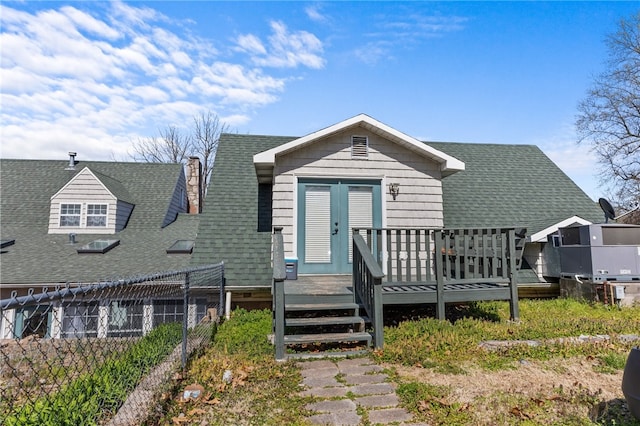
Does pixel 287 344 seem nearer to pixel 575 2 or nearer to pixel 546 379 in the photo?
pixel 546 379

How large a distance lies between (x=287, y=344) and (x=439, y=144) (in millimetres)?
10727

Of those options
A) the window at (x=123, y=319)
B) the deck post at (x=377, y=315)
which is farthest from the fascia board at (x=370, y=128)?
the deck post at (x=377, y=315)

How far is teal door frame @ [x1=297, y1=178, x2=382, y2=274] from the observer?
26.2 feet

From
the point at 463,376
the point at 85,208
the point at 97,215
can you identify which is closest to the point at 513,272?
the point at 463,376

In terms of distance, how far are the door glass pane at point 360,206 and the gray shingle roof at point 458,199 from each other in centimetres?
253

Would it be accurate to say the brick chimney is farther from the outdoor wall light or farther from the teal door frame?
the outdoor wall light

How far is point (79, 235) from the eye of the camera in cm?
1374

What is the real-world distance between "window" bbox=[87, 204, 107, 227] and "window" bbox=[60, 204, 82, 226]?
47 cm

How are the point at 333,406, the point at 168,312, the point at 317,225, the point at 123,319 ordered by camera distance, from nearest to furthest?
the point at 333,406 < the point at 123,319 < the point at 317,225 < the point at 168,312

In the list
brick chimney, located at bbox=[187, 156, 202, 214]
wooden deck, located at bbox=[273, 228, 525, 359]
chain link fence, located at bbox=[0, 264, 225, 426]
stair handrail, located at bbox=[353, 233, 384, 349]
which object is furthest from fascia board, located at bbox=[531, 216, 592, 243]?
brick chimney, located at bbox=[187, 156, 202, 214]

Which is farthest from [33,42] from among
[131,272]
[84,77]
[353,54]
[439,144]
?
[439,144]

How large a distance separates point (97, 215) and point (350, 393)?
559 inches

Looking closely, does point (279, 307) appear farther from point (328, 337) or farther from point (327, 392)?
point (327, 392)

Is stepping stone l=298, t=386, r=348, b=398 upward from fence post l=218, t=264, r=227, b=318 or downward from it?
downward
